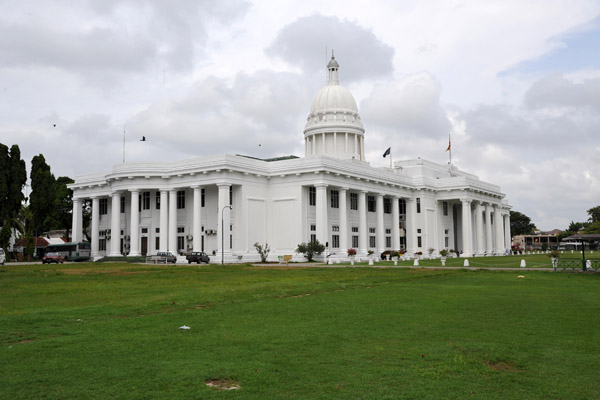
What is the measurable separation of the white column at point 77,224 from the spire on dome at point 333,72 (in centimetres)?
4335

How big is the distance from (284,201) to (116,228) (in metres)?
21.7

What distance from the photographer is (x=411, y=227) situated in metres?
80.6

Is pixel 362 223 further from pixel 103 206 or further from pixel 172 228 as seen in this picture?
pixel 103 206

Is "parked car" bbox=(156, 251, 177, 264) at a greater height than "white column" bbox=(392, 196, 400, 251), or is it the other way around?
"white column" bbox=(392, 196, 400, 251)

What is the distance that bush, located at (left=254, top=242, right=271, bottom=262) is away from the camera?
2480 inches

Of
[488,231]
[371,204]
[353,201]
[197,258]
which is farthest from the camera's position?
[488,231]

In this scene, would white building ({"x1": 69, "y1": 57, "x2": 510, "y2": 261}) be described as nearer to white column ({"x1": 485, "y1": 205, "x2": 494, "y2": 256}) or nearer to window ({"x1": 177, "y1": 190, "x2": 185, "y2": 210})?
window ({"x1": 177, "y1": 190, "x2": 185, "y2": 210})

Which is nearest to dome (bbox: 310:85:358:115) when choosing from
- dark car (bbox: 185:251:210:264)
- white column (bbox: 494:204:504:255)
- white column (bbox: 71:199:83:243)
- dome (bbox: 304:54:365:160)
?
dome (bbox: 304:54:365:160)

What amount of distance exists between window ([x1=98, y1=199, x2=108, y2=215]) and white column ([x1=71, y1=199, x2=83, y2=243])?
362 centimetres

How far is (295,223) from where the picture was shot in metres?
64.8

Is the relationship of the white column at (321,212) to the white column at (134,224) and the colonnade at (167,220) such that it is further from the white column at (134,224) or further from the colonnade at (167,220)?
the white column at (134,224)

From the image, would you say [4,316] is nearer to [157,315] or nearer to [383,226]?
[157,315]

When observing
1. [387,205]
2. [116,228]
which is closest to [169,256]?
[116,228]

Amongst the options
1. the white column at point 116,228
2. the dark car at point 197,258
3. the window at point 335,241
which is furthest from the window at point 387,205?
the white column at point 116,228
